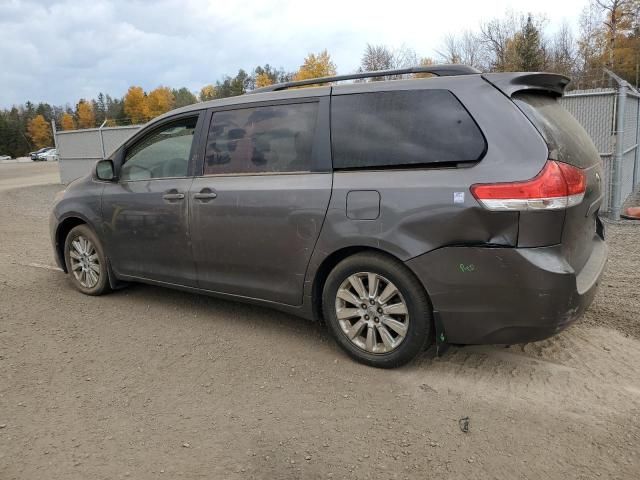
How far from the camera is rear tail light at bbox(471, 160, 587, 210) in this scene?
112 inches

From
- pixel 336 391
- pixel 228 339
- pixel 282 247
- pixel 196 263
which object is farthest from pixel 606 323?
pixel 196 263

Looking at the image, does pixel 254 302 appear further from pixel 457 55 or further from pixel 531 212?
pixel 457 55

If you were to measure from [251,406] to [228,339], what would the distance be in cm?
108

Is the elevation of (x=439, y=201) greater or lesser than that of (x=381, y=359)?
greater

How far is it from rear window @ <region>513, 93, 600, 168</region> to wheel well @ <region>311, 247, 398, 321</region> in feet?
3.94

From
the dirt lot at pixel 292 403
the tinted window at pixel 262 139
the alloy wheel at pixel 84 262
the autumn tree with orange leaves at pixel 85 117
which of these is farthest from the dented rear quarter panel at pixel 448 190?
the autumn tree with orange leaves at pixel 85 117

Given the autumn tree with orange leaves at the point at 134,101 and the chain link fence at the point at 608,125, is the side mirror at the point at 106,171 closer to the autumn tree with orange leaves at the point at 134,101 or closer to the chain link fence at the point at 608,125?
the chain link fence at the point at 608,125

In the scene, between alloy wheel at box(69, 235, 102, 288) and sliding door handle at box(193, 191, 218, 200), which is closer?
sliding door handle at box(193, 191, 218, 200)

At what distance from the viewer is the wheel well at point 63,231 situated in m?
5.32

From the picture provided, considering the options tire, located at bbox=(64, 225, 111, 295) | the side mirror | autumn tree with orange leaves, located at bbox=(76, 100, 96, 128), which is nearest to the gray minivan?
the side mirror

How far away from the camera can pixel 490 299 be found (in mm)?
3004

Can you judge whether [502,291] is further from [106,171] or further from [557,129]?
[106,171]

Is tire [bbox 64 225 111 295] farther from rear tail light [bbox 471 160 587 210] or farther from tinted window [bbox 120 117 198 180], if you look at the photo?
rear tail light [bbox 471 160 587 210]

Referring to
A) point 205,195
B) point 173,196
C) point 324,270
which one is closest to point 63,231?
point 173,196
